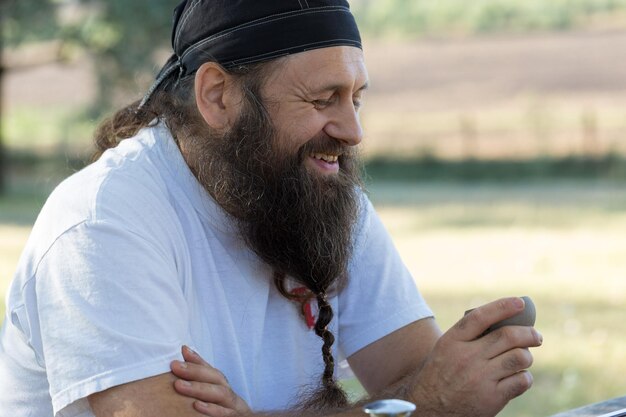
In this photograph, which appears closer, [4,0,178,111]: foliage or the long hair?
the long hair

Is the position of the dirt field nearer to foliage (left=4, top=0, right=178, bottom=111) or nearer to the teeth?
foliage (left=4, top=0, right=178, bottom=111)

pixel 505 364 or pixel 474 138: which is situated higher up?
pixel 474 138

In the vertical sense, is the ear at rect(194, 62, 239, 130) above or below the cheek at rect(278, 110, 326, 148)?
above

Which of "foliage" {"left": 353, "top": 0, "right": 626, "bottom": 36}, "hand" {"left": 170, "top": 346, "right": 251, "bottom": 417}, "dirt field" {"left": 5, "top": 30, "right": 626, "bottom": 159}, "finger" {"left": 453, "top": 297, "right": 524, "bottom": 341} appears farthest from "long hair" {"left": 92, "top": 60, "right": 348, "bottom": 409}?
"foliage" {"left": 353, "top": 0, "right": 626, "bottom": 36}

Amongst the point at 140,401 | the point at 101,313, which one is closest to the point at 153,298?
the point at 101,313

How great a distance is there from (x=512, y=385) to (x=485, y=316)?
0.16m

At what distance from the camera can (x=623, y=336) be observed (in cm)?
761

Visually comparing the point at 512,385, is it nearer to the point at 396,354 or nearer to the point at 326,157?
the point at 396,354

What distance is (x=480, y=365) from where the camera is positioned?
2434 mm

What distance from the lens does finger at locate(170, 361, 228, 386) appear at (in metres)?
2.41

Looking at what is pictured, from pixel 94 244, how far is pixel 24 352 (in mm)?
330

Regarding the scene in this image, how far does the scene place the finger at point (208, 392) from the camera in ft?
7.88

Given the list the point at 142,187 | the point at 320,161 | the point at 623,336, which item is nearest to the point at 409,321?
the point at 320,161

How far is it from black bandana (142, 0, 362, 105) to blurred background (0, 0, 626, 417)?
0.51m
